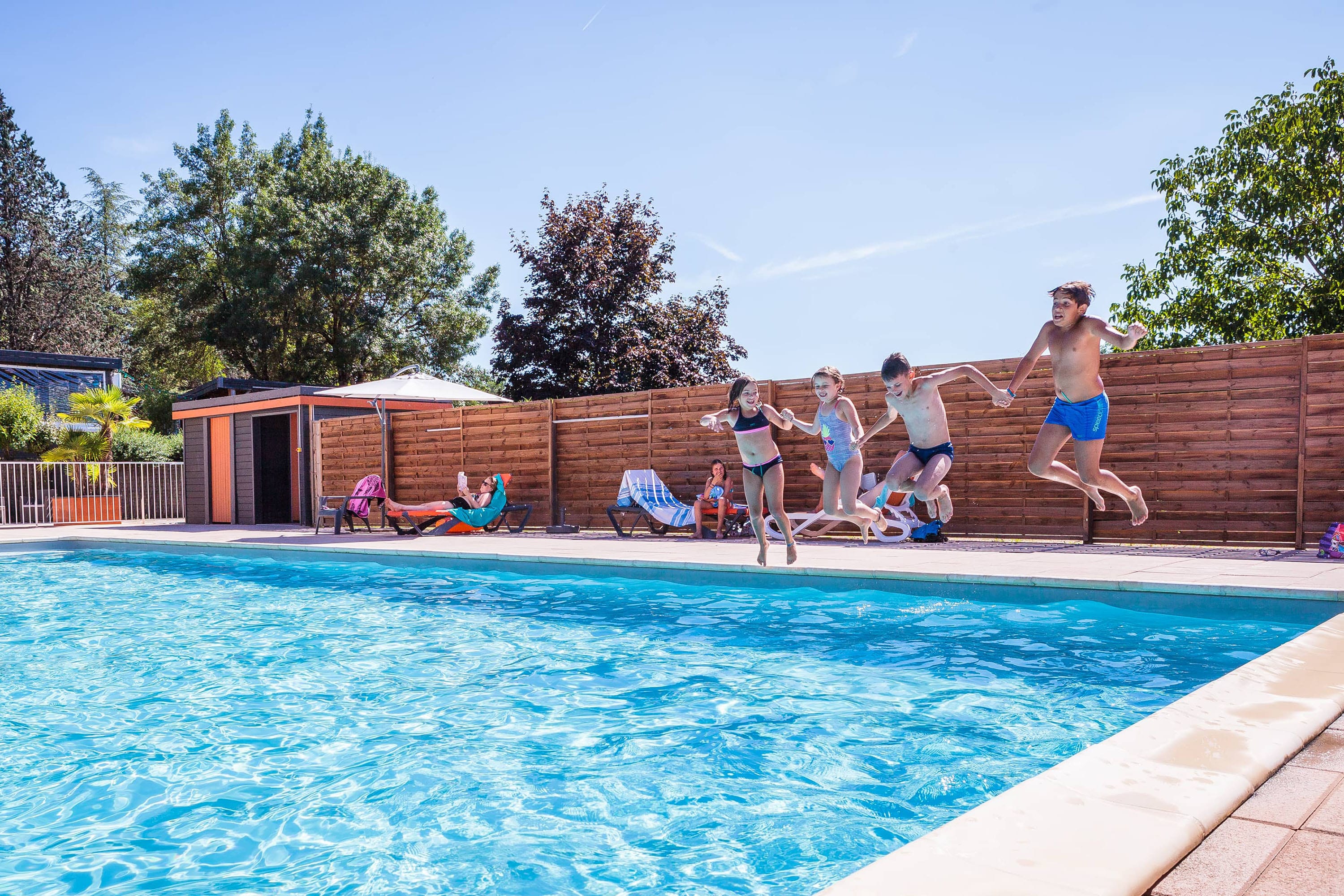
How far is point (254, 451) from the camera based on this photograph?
58.8 feet

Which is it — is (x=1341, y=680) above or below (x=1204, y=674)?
above

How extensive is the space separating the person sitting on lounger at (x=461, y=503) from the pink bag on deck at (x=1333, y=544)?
32.7ft

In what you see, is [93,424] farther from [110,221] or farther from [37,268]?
[110,221]

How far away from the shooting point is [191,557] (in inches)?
472

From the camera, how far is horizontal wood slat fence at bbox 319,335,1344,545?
8531mm

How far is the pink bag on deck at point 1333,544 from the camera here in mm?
7602

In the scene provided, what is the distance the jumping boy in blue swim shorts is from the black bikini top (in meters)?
2.59

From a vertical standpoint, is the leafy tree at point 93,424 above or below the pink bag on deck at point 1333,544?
above

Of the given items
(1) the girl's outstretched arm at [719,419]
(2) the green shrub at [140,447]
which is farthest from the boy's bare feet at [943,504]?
(2) the green shrub at [140,447]

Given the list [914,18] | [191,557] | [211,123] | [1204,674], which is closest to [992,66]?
[914,18]

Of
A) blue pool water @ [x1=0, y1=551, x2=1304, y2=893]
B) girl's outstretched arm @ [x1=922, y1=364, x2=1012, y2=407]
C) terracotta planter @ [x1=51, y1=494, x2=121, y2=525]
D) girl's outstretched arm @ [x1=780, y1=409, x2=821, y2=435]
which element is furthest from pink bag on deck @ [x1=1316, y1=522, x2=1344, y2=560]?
terracotta planter @ [x1=51, y1=494, x2=121, y2=525]

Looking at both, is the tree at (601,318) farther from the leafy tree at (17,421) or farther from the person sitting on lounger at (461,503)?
the leafy tree at (17,421)

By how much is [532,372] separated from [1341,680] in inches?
880

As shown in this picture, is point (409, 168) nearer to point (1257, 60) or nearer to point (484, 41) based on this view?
point (484, 41)
